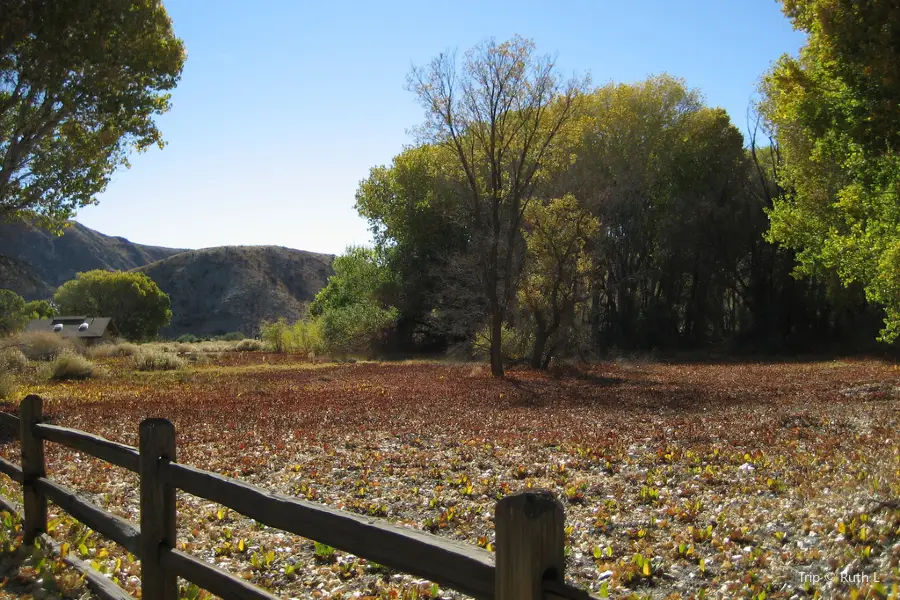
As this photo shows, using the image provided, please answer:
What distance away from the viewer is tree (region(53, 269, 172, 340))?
252 feet

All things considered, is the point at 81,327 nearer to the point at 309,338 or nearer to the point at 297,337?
the point at 297,337

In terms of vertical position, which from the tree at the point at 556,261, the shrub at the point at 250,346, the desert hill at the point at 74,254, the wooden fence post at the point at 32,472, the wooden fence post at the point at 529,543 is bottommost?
the shrub at the point at 250,346

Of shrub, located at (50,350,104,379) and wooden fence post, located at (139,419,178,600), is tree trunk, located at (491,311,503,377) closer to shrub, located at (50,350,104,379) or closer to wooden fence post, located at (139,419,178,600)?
shrub, located at (50,350,104,379)

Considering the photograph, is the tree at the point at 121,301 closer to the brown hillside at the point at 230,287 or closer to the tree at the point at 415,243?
the brown hillside at the point at 230,287

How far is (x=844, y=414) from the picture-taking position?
43.5 feet

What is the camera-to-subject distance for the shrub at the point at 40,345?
1282 inches

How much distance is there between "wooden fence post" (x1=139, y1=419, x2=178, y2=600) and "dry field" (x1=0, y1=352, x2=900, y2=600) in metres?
0.99

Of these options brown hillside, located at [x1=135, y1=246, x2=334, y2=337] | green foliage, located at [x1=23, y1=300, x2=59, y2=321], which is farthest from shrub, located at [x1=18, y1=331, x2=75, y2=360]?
brown hillside, located at [x1=135, y1=246, x2=334, y2=337]

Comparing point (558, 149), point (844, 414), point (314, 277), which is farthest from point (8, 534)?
point (314, 277)

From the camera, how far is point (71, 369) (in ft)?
81.4

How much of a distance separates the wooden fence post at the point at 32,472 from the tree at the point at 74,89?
33.8ft

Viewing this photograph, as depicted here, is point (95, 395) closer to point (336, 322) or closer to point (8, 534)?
point (8, 534)

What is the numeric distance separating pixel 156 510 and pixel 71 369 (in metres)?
24.2

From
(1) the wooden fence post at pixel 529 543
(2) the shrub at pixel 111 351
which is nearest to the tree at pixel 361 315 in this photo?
(2) the shrub at pixel 111 351
